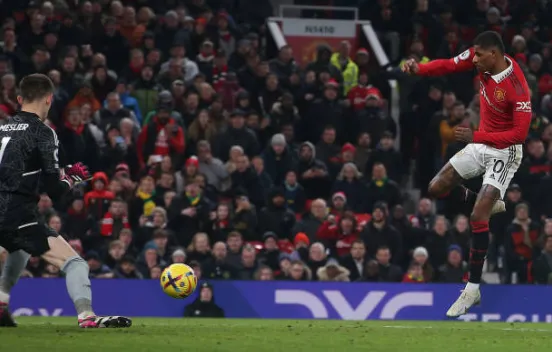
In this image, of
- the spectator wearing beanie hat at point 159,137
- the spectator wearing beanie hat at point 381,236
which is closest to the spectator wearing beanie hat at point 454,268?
the spectator wearing beanie hat at point 381,236

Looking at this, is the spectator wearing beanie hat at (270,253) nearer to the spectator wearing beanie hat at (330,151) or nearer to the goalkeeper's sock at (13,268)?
the spectator wearing beanie hat at (330,151)

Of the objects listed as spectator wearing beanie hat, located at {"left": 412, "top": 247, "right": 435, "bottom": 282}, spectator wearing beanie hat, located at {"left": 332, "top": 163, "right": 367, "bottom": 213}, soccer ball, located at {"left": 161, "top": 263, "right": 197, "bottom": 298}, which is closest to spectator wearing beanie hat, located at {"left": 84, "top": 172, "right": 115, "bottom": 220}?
spectator wearing beanie hat, located at {"left": 332, "top": 163, "right": 367, "bottom": 213}

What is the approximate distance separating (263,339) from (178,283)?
2524mm

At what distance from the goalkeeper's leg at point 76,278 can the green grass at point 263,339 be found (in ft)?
0.48

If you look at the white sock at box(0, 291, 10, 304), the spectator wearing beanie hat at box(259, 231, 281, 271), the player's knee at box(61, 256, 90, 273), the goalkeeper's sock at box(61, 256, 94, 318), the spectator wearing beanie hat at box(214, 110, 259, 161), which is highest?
the spectator wearing beanie hat at box(214, 110, 259, 161)

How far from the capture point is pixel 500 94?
12484 millimetres

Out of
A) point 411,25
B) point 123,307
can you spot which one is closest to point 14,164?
point 123,307

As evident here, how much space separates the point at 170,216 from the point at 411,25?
26.8 ft

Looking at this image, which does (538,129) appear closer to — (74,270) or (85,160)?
(85,160)

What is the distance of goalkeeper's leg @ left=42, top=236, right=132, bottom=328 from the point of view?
10992 millimetres

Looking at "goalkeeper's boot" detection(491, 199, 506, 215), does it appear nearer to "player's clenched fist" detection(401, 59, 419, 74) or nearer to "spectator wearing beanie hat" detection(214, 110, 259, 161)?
"player's clenched fist" detection(401, 59, 419, 74)

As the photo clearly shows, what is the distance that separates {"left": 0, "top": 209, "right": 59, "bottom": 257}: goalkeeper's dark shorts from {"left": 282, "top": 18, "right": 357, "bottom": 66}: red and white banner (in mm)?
15181

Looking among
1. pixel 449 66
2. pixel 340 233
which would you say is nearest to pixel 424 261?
pixel 340 233

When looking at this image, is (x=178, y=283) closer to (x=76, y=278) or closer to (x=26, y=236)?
(x=76, y=278)
